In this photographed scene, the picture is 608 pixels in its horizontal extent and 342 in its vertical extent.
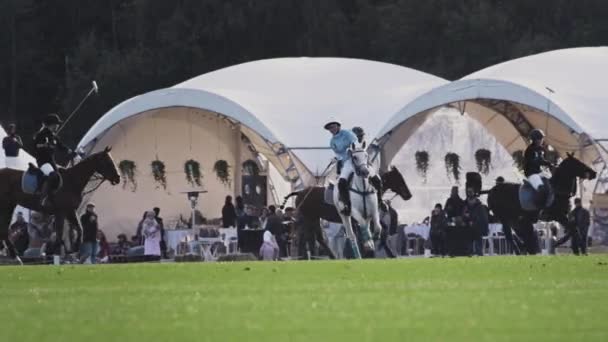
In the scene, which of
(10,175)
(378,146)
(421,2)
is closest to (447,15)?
(421,2)

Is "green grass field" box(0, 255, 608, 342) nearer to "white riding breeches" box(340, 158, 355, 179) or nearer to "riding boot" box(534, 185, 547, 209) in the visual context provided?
"white riding breeches" box(340, 158, 355, 179)

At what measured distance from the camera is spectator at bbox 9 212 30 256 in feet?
146

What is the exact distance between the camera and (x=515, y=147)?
169ft

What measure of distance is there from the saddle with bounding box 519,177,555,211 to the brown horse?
812cm

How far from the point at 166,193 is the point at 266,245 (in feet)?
38.5

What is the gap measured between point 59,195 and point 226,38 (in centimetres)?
4689

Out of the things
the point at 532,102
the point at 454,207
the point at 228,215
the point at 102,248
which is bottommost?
the point at 102,248

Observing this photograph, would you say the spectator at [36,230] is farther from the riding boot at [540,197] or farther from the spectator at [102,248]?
the riding boot at [540,197]

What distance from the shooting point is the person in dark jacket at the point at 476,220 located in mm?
41656

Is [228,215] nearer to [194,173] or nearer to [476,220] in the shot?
[194,173]

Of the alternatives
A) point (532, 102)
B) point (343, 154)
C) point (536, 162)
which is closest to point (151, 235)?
point (532, 102)

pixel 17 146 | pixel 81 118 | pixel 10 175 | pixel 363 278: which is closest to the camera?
pixel 363 278

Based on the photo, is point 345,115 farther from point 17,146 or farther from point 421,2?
point 421,2

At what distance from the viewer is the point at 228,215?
157 feet
